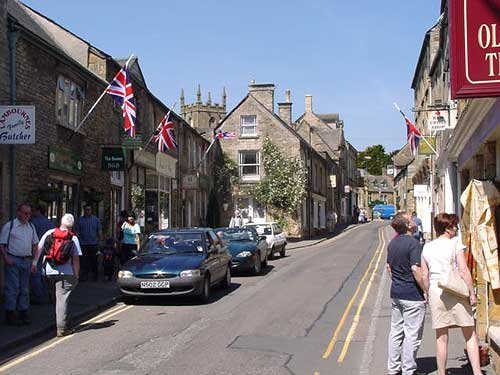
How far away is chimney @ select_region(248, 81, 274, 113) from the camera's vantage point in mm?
45875

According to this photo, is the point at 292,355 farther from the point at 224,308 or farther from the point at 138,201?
the point at 138,201

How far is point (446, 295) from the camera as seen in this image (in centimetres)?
684

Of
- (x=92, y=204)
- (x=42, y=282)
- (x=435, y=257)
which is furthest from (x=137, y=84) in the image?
(x=435, y=257)

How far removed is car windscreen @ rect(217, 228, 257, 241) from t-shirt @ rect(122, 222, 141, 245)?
4001 millimetres

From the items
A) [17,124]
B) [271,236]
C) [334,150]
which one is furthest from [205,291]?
[334,150]

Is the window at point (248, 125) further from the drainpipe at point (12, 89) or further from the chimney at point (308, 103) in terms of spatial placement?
the drainpipe at point (12, 89)

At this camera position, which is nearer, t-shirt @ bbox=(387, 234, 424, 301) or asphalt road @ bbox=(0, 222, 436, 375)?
t-shirt @ bbox=(387, 234, 424, 301)

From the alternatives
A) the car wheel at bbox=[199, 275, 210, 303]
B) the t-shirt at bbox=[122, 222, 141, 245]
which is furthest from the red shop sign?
the t-shirt at bbox=[122, 222, 141, 245]

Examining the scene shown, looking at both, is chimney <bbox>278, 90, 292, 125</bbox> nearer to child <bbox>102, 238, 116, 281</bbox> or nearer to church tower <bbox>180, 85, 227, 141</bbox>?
child <bbox>102, 238, 116, 281</bbox>

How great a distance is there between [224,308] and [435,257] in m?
6.49

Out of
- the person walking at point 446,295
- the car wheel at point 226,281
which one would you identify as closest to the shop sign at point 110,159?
the car wheel at point 226,281

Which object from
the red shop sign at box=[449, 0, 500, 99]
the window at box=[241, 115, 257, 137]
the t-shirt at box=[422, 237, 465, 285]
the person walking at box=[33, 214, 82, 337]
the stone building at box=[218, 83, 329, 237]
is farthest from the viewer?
the window at box=[241, 115, 257, 137]

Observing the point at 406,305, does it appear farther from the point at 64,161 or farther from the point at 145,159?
the point at 145,159

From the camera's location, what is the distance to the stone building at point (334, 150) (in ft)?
207
